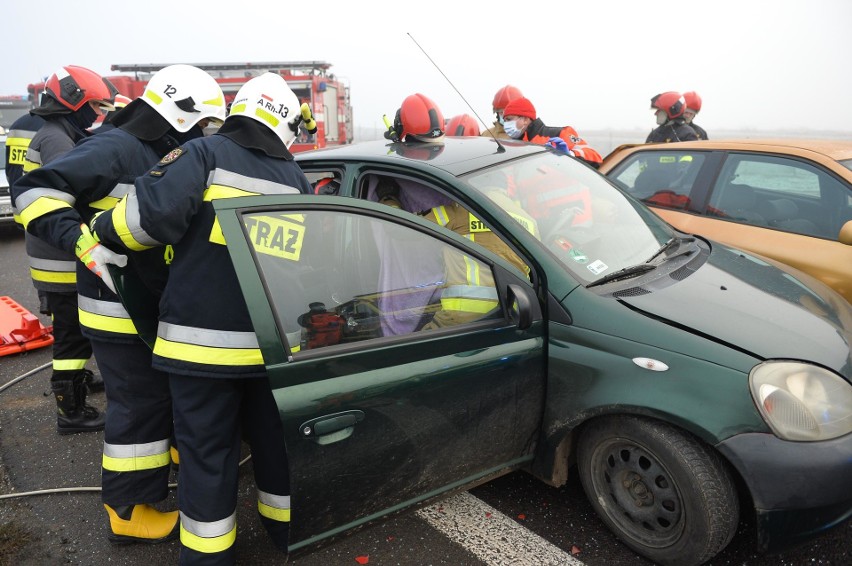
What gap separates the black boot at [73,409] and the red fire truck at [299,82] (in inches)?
322

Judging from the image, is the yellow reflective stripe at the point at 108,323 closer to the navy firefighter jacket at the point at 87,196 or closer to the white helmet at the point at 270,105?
the navy firefighter jacket at the point at 87,196

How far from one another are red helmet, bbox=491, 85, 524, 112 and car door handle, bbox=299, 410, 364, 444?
16.6 ft

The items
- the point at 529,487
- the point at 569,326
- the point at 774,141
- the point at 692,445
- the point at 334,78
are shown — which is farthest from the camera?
the point at 334,78

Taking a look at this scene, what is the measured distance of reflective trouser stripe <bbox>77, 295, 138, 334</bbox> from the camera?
2238mm

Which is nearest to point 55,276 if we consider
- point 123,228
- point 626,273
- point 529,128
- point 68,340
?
point 68,340

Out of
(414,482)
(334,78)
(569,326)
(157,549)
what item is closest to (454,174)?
(569,326)

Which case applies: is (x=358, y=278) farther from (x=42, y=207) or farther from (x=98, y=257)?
(x=42, y=207)

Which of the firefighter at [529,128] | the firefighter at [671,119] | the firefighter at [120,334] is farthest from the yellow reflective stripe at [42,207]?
the firefighter at [671,119]

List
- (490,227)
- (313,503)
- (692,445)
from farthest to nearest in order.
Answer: (490,227)
(692,445)
(313,503)

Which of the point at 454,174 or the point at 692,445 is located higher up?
the point at 454,174

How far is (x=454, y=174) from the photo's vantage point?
2.33 m

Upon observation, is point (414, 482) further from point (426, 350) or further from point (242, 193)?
point (242, 193)

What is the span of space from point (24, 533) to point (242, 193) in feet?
5.64

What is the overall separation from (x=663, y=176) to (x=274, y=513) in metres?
3.24
